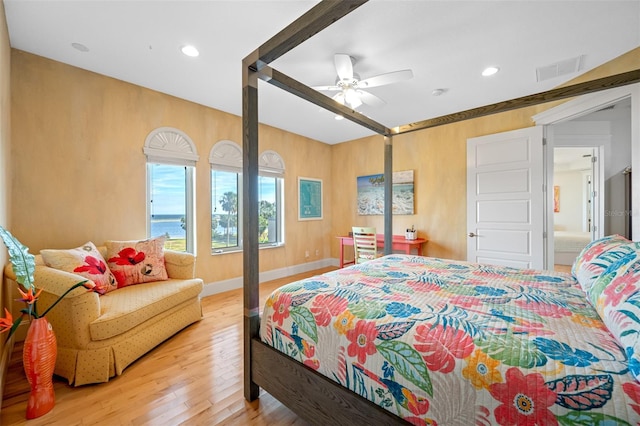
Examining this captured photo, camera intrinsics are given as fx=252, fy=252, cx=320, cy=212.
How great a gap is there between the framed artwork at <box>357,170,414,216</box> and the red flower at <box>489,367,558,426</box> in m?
3.78

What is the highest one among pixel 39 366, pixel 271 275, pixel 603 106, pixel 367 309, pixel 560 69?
pixel 560 69

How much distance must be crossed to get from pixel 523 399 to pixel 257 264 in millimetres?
1372

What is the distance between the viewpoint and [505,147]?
3.38 metres

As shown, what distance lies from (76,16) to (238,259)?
301 cm

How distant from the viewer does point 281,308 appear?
1.46 m

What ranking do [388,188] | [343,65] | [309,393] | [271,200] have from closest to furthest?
[309,393]
[343,65]
[388,188]
[271,200]

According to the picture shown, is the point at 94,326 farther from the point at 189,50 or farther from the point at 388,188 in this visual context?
the point at 388,188

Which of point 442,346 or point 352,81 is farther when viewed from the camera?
point 352,81

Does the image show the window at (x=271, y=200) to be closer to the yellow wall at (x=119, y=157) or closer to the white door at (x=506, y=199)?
the yellow wall at (x=119, y=157)

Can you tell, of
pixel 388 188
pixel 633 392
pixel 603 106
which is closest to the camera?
pixel 633 392

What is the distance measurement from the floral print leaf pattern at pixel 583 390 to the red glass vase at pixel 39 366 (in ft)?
8.24

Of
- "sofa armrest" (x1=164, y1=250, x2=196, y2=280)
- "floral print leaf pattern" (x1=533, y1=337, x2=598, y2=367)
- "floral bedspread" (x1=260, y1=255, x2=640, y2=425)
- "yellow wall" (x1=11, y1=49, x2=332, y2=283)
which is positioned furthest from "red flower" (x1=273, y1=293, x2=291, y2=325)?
"yellow wall" (x1=11, y1=49, x2=332, y2=283)

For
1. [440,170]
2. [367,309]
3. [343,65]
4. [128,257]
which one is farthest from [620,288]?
[128,257]

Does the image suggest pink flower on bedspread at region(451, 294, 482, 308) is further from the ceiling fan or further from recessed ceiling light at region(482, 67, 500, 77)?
recessed ceiling light at region(482, 67, 500, 77)
